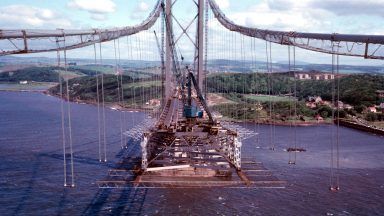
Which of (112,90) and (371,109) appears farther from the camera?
(112,90)

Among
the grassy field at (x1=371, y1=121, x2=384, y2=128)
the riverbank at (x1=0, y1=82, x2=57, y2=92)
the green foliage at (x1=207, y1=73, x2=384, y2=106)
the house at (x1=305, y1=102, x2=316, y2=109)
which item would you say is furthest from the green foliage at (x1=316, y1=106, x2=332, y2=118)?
the riverbank at (x1=0, y1=82, x2=57, y2=92)

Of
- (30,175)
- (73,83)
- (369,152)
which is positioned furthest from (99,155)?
(73,83)

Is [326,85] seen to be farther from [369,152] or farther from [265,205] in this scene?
[265,205]

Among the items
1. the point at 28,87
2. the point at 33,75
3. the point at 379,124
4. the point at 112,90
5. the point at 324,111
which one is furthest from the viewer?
the point at 33,75

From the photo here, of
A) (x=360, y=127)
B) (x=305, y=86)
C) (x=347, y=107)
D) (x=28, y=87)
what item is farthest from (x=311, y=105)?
(x=28, y=87)

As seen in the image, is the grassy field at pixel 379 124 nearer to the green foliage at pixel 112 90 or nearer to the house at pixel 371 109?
the house at pixel 371 109

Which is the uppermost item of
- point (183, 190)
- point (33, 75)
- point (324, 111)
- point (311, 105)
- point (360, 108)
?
point (33, 75)

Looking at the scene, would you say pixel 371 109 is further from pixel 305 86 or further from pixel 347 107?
pixel 305 86

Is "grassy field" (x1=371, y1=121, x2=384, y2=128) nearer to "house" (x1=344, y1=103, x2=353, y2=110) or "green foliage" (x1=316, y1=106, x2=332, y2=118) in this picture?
"green foliage" (x1=316, y1=106, x2=332, y2=118)

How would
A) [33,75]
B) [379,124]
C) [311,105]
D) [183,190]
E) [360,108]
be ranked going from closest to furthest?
[183,190], [379,124], [360,108], [311,105], [33,75]
